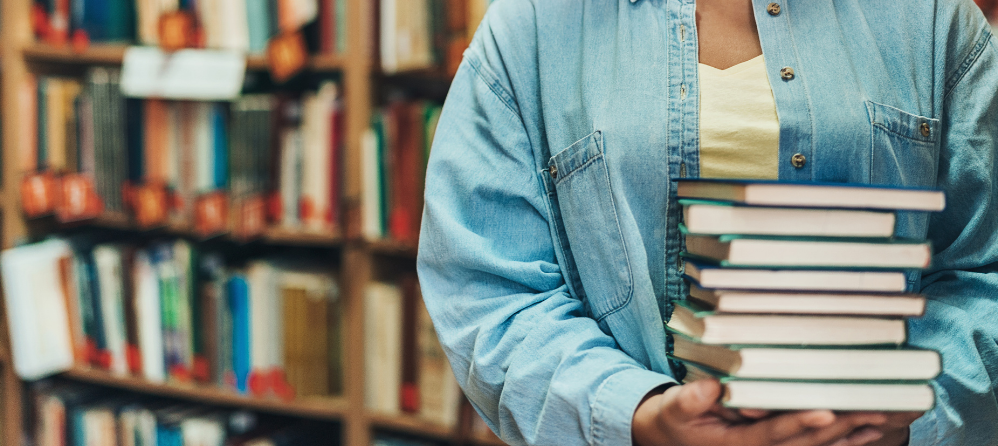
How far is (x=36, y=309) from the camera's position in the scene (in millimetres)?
1774

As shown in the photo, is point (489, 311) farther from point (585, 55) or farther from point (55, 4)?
point (55, 4)

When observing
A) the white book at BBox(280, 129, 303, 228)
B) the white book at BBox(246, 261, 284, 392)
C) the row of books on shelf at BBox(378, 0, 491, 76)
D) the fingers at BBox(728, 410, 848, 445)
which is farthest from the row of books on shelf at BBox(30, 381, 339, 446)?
the fingers at BBox(728, 410, 848, 445)

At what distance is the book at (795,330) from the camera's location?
1.90 feet

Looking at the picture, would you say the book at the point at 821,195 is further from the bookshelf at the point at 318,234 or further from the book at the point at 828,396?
the bookshelf at the point at 318,234

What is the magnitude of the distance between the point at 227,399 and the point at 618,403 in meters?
1.39

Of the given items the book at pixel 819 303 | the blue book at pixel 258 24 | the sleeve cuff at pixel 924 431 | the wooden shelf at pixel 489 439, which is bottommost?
the wooden shelf at pixel 489 439

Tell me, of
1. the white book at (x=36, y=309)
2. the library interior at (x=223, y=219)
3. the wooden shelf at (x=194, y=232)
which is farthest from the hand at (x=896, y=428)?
the white book at (x=36, y=309)

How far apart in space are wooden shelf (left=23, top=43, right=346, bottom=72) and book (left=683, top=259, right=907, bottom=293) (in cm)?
121

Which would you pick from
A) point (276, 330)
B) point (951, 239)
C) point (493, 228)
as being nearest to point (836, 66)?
point (951, 239)

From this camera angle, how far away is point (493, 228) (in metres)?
0.73

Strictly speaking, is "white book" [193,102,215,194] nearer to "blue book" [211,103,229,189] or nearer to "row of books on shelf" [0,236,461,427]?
"blue book" [211,103,229,189]

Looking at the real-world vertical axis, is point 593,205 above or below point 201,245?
above

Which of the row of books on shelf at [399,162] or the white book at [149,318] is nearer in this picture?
the row of books on shelf at [399,162]

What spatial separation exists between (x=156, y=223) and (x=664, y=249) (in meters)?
1.40
